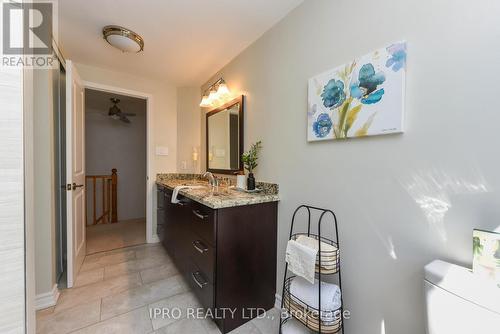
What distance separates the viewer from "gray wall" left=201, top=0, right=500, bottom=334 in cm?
77

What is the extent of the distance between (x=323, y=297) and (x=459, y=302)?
574 mm

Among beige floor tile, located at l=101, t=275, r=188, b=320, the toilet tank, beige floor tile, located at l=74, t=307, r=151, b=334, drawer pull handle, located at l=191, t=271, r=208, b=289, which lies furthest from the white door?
the toilet tank

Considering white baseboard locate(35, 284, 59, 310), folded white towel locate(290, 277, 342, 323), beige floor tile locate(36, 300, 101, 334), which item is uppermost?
folded white towel locate(290, 277, 342, 323)

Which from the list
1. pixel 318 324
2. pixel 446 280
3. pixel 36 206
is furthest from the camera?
pixel 36 206

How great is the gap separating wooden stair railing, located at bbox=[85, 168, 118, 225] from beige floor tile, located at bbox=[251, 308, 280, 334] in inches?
149

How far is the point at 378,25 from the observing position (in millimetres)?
1055

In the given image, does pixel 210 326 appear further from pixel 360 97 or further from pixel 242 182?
pixel 360 97

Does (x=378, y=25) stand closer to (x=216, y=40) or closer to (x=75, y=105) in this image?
(x=216, y=40)

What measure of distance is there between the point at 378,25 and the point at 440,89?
1.57ft

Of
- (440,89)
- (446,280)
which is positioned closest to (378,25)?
(440,89)

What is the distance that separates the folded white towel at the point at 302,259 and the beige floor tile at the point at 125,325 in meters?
1.12

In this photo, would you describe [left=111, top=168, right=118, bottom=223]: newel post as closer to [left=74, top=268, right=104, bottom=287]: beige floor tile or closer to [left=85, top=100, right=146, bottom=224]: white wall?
[left=85, top=100, right=146, bottom=224]: white wall

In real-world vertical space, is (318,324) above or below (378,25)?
below

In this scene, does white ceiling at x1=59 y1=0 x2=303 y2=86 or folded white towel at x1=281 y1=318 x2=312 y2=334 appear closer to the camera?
folded white towel at x1=281 y1=318 x2=312 y2=334
